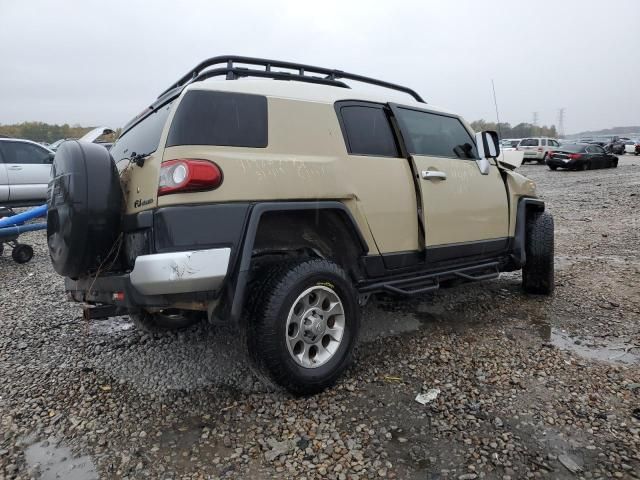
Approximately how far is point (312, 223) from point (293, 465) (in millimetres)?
1429

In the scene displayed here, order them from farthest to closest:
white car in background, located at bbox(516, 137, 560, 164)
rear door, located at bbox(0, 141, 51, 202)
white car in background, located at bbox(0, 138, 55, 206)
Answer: white car in background, located at bbox(516, 137, 560, 164) → rear door, located at bbox(0, 141, 51, 202) → white car in background, located at bbox(0, 138, 55, 206)

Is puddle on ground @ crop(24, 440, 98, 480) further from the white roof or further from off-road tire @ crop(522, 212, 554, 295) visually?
off-road tire @ crop(522, 212, 554, 295)

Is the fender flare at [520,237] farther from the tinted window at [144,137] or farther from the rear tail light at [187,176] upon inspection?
the tinted window at [144,137]

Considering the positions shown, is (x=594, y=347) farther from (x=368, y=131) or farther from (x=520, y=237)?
(x=368, y=131)

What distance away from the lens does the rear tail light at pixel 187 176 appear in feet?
7.64

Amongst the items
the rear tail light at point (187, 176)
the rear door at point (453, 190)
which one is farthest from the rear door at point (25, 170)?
the rear door at point (453, 190)

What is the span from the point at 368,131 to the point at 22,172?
9755 mm

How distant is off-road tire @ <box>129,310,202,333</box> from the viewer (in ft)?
11.4

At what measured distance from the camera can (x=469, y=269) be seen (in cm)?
383

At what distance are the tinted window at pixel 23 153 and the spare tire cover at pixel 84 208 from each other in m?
9.12

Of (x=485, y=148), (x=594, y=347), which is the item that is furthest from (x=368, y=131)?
(x=594, y=347)

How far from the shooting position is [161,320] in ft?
11.6

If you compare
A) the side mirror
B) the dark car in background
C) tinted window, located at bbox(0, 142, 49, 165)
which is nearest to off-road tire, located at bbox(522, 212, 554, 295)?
the side mirror

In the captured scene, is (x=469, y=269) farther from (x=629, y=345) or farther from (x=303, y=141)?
(x=303, y=141)
